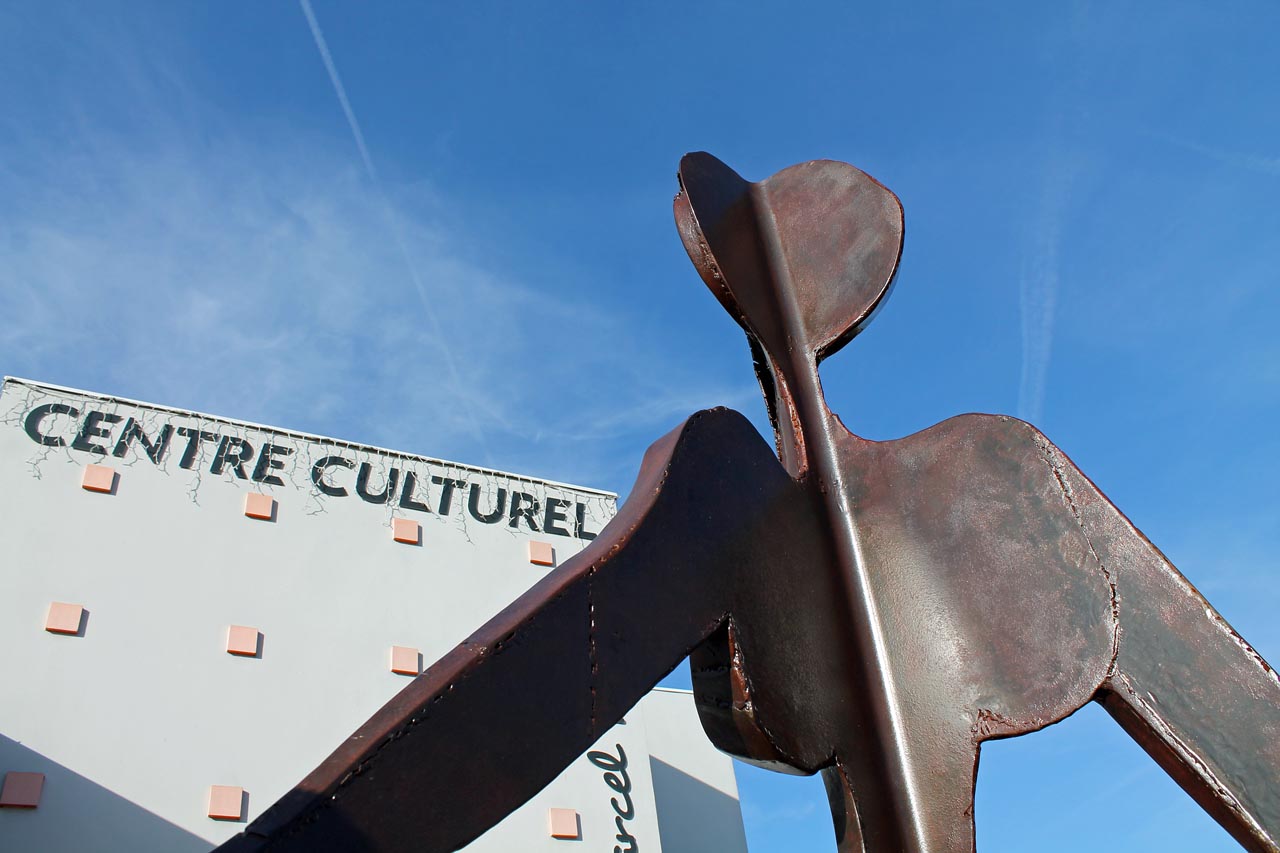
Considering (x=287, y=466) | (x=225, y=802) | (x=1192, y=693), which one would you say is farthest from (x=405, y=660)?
(x=1192, y=693)

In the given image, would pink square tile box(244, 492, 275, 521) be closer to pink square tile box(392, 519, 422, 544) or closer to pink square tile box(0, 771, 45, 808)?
pink square tile box(392, 519, 422, 544)

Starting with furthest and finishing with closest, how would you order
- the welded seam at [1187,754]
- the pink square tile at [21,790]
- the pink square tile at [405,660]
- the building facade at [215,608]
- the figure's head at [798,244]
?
the pink square tile at [405,660], the building facade at [215,608], the pink square tile at [21,790], the figure's head at [798,244], the welded seam at [1187,754]

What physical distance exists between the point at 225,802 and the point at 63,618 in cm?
177

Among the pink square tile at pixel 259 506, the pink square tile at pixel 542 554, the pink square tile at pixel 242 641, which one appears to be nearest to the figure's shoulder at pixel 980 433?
the pink square tile at pixel 242 641

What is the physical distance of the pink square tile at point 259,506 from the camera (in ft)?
27.7

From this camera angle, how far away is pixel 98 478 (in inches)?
313

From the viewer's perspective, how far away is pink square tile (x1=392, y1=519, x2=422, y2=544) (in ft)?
29.8

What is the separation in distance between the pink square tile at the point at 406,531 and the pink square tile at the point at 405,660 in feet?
3.37

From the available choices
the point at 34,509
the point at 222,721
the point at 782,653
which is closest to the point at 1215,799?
the point at 782,653

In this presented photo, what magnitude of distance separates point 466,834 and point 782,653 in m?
0.67

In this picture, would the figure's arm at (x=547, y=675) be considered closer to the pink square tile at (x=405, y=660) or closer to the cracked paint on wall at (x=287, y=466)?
the pink square tile at (x=405, y=660)

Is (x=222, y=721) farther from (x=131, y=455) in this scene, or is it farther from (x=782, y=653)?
(x=782, y=653)

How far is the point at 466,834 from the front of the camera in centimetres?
121

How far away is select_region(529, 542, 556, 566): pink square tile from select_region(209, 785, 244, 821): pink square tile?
3.39 meters
